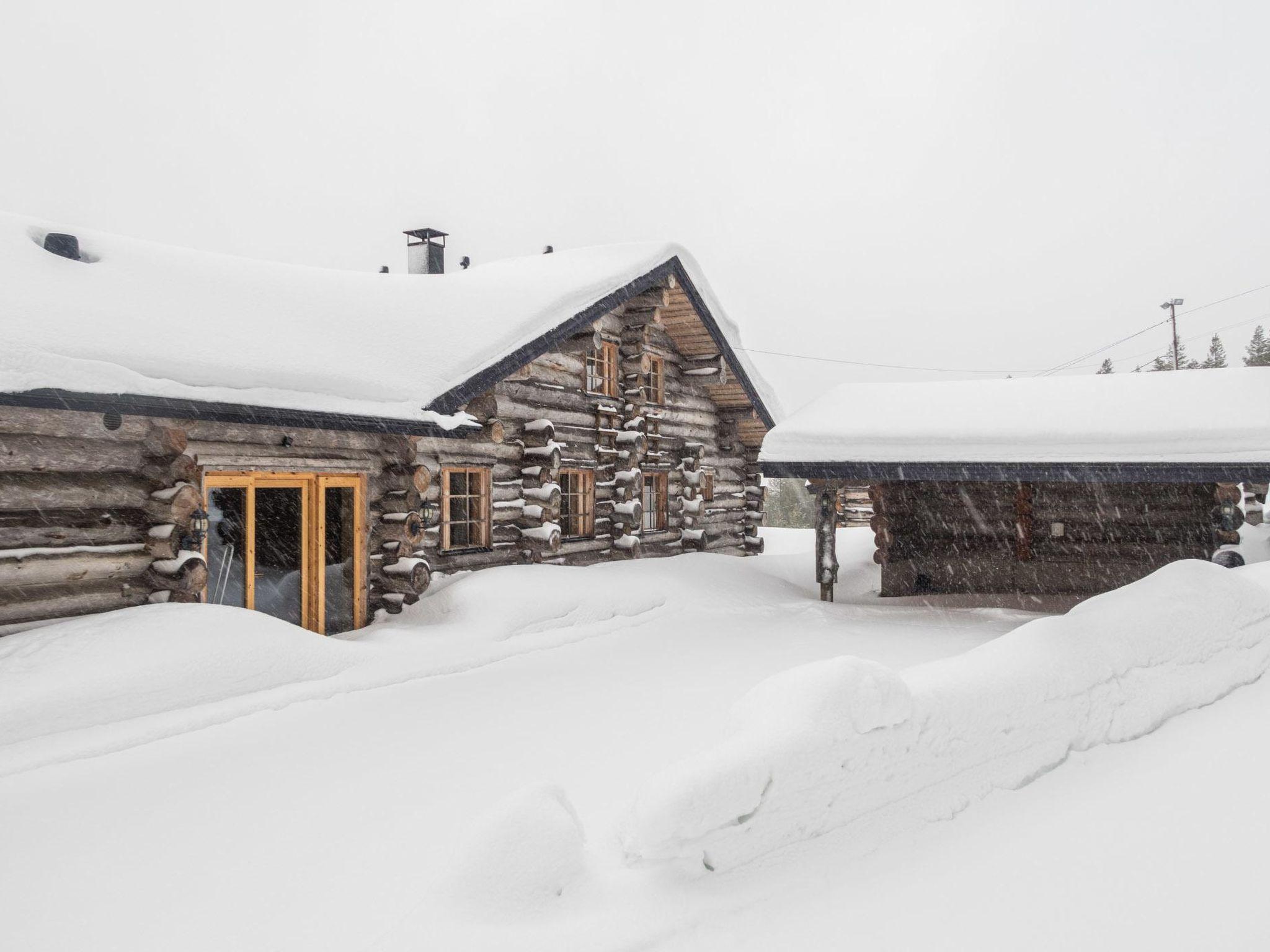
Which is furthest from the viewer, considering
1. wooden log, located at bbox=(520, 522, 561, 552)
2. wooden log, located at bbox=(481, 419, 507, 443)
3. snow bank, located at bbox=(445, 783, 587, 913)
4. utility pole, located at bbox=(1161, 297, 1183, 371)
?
utility pole, located at bbox=(1161, 297, 1183, 371)

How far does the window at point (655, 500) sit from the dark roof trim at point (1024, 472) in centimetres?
313

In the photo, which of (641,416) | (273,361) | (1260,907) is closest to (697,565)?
(641,416)

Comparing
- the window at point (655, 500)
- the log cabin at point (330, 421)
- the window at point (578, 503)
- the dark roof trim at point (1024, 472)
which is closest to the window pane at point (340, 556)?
the log cabin at point (330, 421)

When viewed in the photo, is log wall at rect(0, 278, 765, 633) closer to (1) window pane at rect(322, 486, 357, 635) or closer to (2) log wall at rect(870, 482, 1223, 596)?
(1) window pane at rect(322, 486, 357, 635)

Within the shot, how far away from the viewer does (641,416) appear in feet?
47.0

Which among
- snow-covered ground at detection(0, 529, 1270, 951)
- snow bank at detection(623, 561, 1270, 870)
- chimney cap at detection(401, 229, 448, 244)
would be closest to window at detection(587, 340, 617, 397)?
chimney cap at detection(401, 229, 448, 244)

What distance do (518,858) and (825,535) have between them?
992 centimetres

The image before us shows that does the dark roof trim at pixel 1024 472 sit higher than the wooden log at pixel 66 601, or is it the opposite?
the dark roof trim at pixel 1024 472

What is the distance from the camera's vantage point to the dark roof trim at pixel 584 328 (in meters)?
9.75

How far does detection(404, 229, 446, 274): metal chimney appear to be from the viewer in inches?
583

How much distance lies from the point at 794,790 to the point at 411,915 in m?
1.85

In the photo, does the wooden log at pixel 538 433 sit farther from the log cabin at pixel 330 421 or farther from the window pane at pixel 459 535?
the window pane at pixel 459 535

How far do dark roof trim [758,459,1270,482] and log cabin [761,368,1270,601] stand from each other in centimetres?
2

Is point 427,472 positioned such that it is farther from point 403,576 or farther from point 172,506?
point 172,506
